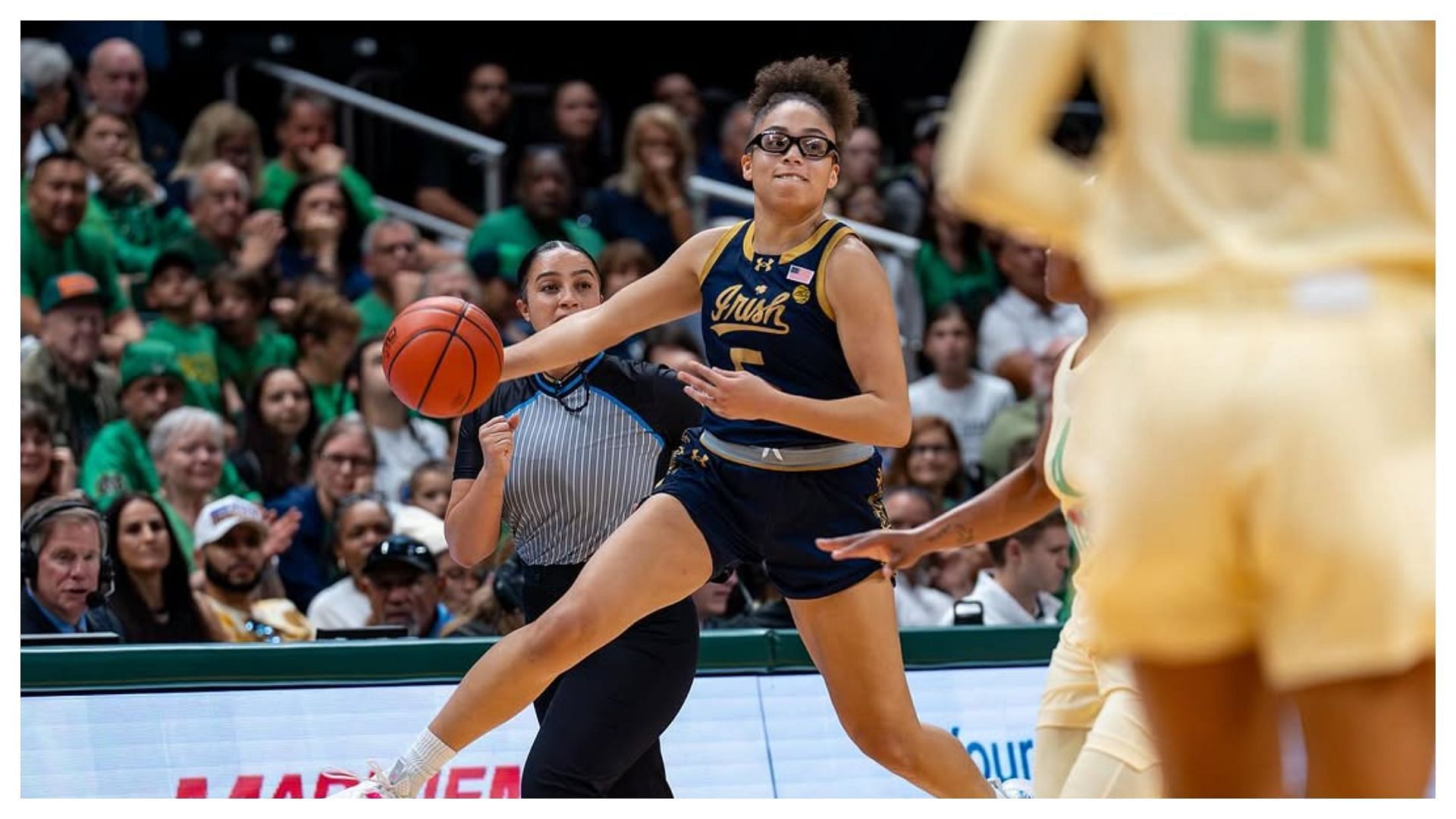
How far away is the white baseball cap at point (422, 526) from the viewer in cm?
784

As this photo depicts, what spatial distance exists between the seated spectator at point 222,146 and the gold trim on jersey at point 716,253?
5.69 meters

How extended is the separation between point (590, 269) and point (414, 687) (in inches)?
62.8

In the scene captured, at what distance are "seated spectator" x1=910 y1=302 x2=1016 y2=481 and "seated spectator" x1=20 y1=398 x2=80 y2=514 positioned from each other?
4223 mm

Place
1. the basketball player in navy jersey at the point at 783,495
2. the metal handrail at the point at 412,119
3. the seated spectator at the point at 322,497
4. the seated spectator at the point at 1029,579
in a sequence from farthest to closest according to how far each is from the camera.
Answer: the metal handrail at the point at 412,119 < the seated spectator at the point at 322,497 < the seated spectator at the point at 1029,579 < the basketball player in navy jersey at the point at 783,495

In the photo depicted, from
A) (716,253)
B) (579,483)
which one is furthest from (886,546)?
(579,483)

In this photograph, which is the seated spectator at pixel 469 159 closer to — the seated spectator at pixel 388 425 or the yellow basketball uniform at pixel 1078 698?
Answer: the seated spectator at pixel 388 425

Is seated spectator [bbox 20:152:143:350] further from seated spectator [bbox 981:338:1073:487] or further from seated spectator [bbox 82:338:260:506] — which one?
seated spectator [bbox 981:338:1073:487]

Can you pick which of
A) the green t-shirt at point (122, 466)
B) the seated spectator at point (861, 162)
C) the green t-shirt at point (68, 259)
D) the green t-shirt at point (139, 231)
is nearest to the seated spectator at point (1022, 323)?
the seated spectator at point (861, 162)

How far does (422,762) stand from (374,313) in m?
5.11

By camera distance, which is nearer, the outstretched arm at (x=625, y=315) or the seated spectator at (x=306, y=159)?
the outstretched arm at (x=625, y=315)

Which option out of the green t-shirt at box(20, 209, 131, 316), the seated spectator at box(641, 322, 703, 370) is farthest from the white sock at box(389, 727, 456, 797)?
the green t-shirt at box(20, 209, 131, 316)

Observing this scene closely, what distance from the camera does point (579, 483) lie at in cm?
548

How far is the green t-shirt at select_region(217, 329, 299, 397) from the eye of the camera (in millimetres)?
9305

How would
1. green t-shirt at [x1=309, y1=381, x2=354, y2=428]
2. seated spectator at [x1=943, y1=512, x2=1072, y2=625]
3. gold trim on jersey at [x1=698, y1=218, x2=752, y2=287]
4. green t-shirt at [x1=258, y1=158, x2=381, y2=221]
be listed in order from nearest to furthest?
gold trim on jersey at [x1=698, y1=218, x2=752, y2=287], seated spectator at [x1=943, y1=512, x2=1072, y2=625], green t-shirt at [x1=309, y1=381, x2=354, y2=428], green t-shirt at [x1=258, y1=158, x2=381, y2=221]
